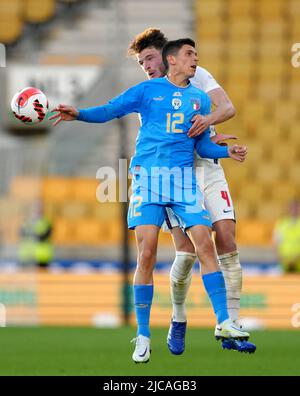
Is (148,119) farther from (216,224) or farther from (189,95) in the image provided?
(216,224)

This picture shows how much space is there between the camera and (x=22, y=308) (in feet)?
46.5

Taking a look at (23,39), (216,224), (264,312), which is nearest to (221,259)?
(216,224)

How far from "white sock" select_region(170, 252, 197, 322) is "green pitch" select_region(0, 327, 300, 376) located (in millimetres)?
325

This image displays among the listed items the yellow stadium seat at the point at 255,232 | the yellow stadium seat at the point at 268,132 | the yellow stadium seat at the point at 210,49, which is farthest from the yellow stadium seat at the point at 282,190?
the yellow stadium seat at the point at 210,49

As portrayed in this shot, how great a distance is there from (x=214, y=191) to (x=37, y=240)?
890cm

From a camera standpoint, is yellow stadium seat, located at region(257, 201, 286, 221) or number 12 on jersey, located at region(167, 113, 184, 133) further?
yellow stadium seat, located at region(257, 201, 286, 221)

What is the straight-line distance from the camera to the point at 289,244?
16.1 meters

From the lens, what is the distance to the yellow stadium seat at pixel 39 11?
63.8 feet

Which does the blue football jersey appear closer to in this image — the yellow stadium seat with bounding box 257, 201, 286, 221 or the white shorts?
the white shorts

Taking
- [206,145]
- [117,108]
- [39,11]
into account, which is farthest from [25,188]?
[117,108]

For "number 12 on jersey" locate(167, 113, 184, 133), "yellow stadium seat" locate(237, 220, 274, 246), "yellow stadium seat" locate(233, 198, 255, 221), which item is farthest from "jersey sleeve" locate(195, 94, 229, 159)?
"yellow stadium seat" locate(233, 198, 255, 221)

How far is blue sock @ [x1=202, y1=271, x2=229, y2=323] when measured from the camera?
7215mm

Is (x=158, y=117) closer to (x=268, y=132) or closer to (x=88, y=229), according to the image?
(x=88, y=229)
